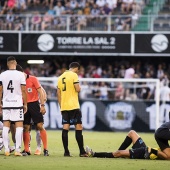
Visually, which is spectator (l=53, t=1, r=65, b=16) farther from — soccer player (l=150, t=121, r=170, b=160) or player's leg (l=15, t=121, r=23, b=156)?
soccer player (l=150, t=121, r=170, b=160)

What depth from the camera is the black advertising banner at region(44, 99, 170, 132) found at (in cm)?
3012

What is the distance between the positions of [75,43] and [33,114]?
18.9 m

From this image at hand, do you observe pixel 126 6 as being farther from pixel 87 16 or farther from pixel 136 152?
pixel 136 152

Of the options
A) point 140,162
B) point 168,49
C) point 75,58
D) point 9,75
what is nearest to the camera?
point 140,162

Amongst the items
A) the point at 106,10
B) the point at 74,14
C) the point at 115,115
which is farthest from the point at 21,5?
the point at 115,115

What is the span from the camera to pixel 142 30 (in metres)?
34.8

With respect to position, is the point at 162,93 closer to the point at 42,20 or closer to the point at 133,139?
the point at 42,20

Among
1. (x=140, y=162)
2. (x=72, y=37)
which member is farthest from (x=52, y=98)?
(x=140, y=162)

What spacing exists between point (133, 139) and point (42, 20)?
2041 centimetres

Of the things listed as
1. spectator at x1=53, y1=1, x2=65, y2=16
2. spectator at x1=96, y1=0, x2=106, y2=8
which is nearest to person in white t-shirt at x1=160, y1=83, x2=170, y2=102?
spectator at x1=96, y1=0, x2=106, y2=8

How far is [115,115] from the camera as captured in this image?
3030cm

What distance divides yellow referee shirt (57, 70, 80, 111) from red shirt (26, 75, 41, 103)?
59 cm

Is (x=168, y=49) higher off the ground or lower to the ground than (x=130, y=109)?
higher

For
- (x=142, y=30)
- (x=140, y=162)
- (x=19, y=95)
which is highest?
(x=142, y=30)
